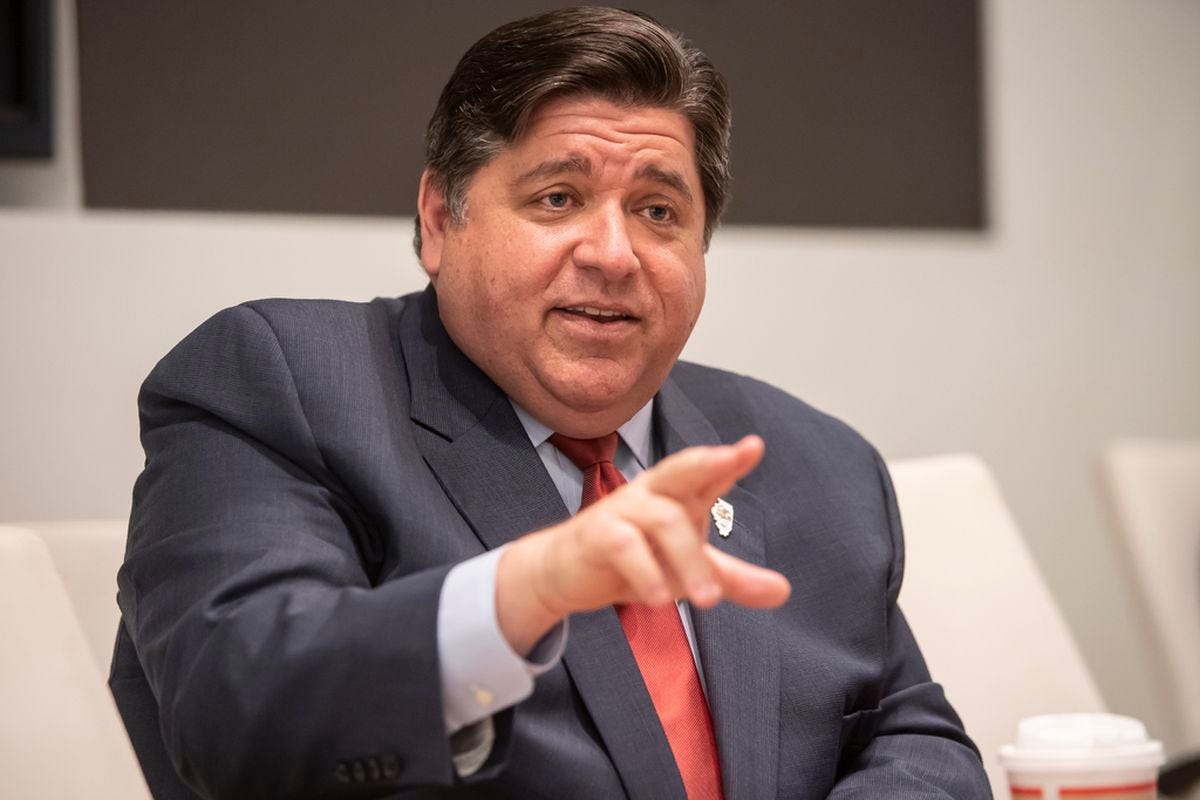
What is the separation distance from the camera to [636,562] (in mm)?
1039

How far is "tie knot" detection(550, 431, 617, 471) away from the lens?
1718mm

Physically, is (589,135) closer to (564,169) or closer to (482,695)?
(564,169)

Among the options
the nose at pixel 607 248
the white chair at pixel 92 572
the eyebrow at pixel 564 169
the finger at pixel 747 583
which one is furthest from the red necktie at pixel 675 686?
the white chair at pixel 92 572

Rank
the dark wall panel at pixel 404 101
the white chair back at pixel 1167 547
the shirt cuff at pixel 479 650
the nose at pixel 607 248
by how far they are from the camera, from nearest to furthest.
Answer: the shirt cuff at pixel 479 650 < the nose at pixel 607 248 < the white chair back at pixel 1167 547 < the dark wall panel at pixel 404 101

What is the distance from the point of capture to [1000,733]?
2.09 meters

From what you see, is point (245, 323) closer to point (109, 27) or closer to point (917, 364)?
point (109, 27)

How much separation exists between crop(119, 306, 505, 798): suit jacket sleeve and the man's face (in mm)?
260

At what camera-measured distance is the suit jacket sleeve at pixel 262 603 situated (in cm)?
119

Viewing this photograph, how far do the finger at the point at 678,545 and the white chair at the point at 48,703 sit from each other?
57cm

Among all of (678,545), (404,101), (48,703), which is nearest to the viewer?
(678,545)

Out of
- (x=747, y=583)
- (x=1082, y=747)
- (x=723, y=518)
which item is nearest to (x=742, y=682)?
(x=723, y=518)

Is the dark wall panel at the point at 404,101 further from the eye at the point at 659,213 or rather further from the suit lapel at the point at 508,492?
the eye at the point at 659,213

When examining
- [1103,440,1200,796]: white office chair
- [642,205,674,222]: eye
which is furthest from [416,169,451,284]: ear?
[1103,440,1200,796]: white office chair

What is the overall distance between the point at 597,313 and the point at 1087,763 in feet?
2.44
